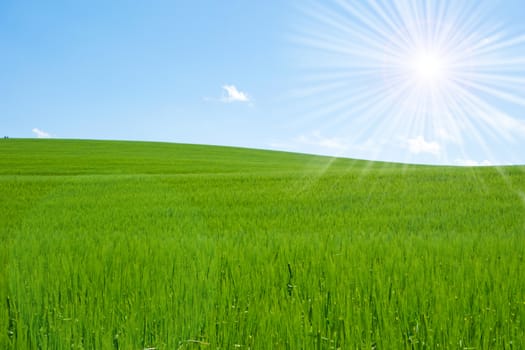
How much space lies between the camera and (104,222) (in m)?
6.42

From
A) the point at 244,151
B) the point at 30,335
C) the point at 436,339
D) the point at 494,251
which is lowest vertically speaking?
the point at 30,335

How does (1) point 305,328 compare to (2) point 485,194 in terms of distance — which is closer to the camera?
(1) point 305,328

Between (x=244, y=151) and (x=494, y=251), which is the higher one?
(x=244, y=151)

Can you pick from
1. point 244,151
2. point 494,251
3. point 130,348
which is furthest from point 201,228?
point 244,151

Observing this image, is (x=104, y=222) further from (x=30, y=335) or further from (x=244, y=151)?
(x=244, y=151)

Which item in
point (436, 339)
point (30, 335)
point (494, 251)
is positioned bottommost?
point (30, 335)

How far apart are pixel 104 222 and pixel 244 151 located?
141 feet

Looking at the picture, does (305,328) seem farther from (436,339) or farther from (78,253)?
(78,253)

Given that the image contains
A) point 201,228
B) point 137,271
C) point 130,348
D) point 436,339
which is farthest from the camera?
point 201,228

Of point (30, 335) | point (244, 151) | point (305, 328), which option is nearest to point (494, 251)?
point (305, 328)

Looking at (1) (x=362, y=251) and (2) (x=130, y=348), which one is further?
(1) (x=362, y=251)

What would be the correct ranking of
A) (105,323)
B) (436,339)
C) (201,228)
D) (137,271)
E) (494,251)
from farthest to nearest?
1. (201,228)
2. (494,251)
3. (137,271)
4. (105,323)
5. (436,339)

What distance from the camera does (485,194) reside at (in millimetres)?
8625

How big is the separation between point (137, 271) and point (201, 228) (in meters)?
2.60
